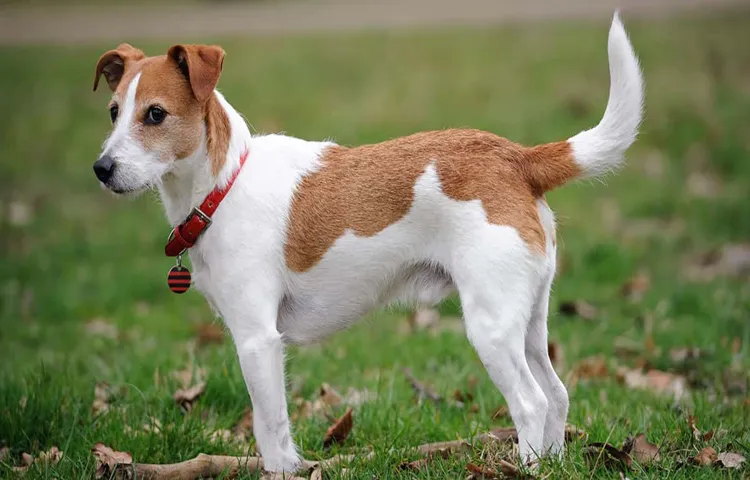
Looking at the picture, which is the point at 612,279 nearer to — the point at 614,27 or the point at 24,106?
the point at 614,27

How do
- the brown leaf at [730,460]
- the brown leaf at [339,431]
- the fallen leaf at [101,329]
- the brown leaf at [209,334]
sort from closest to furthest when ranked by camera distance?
the brown leaf at [730,460] < the brown leaf at [339,431] < the brown leaf at [209,334] < the fallen leaf at [101,329]

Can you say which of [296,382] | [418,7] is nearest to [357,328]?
[296,382]

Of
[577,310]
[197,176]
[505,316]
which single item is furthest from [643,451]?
[577,310]

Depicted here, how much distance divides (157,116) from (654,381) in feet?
10.6

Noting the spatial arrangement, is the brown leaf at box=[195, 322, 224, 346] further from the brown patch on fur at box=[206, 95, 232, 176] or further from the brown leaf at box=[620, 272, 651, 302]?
the brown leaf at box=[620, 272, 651, 302]

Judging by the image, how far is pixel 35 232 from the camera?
9031 millimetres

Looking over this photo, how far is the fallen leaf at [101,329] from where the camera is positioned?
686 centimetres

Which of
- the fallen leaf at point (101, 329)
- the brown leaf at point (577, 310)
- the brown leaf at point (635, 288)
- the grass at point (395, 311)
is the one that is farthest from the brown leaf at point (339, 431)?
the brown leaf at point (635, 288)

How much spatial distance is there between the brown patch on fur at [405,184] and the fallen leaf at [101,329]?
132 inches

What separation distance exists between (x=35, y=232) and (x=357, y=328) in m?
3.96

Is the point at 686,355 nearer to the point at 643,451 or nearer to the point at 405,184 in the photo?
the point at 643,451

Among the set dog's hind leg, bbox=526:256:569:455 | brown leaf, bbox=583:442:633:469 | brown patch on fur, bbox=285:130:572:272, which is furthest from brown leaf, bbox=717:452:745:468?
brown patch on fur, bbox=285:130:572:272

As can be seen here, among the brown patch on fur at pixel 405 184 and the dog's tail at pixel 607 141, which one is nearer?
the brown patch on fur at pixel 405 184

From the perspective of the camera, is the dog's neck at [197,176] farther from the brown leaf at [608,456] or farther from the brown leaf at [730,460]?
the brown leaf at [730,460]
